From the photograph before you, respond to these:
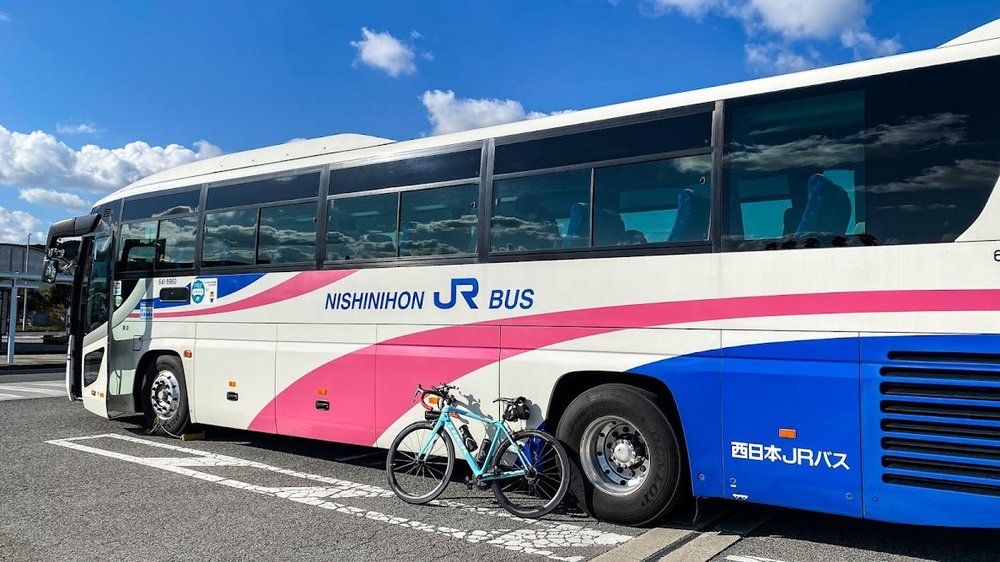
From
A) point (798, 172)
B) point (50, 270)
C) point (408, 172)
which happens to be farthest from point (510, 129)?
point (50, 270)

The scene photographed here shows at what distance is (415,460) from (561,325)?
187 centimetres

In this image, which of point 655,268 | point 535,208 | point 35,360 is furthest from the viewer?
point 35,360

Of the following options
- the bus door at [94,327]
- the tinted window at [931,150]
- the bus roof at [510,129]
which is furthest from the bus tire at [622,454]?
the bus door at [94,327]

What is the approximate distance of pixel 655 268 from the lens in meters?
5.95

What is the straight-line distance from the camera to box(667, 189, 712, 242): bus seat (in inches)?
227

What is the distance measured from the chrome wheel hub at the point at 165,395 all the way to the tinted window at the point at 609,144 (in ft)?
18.8

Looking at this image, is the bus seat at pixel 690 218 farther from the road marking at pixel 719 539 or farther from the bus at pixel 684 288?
the road marking at pixel 719 539

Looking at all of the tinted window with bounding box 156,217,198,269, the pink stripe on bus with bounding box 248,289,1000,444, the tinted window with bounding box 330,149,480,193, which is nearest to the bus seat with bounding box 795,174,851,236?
the pink stripe on bus with bounding box 248,289,1000,444

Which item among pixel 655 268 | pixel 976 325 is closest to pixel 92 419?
pixel 655 268

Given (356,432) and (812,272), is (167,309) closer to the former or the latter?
(356,432)

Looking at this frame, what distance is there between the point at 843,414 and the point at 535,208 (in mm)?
3006

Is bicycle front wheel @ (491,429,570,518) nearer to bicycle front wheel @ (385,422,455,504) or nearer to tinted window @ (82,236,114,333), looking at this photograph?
bicycle front wheel @ (385,422,455,504)

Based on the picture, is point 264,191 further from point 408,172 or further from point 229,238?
point 408,172

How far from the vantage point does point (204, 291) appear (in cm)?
943
